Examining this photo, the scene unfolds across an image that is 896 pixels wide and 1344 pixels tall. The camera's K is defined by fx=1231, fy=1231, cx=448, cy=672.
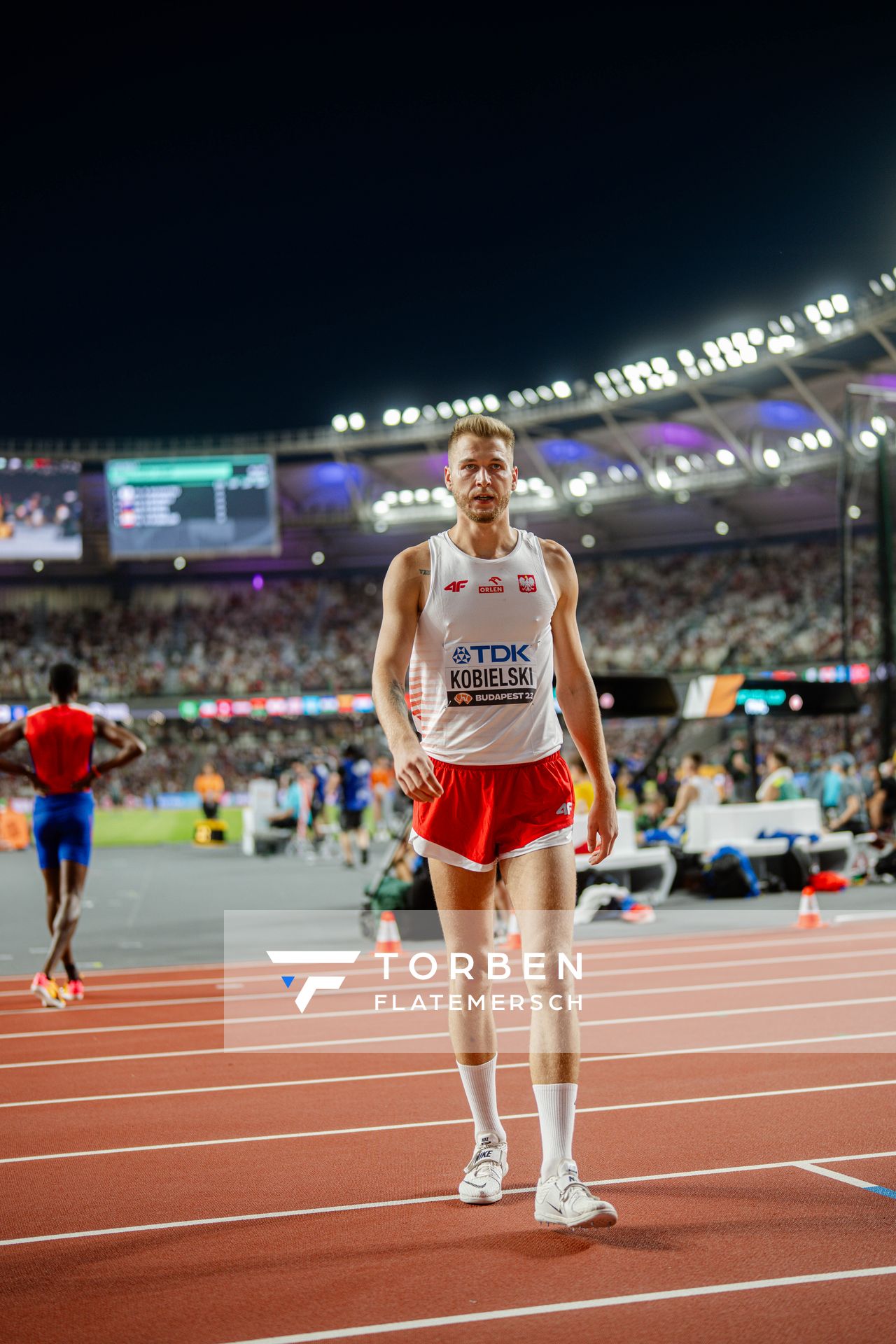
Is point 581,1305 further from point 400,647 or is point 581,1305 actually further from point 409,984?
point 409,984

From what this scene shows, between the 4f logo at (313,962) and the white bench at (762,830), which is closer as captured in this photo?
the 4f logo at (313,962)

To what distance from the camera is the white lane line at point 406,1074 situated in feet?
17.9

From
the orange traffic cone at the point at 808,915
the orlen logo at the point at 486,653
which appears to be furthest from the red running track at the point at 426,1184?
the orange traffic cone at the point at 808,915

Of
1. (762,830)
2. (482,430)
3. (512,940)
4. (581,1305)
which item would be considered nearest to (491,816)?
(482,430)

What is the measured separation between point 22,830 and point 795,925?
61.8 feet

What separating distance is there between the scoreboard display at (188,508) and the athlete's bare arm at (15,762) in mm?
35855

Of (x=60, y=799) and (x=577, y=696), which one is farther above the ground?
(x=577, y=696)

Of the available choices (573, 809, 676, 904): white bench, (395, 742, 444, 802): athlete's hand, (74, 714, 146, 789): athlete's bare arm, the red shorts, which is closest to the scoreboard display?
(573, 809, 676, 904): white bench

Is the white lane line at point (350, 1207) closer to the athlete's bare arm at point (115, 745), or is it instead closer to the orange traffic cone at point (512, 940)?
the athlete's bare arm at point (115, 745)

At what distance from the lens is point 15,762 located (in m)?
7.88

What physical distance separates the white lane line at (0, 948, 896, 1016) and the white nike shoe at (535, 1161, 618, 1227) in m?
4.26

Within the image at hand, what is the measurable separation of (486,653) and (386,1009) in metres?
4.46

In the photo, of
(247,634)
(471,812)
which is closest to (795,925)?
(471,812)

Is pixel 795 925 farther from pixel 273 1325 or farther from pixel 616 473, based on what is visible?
pixel 616 473
